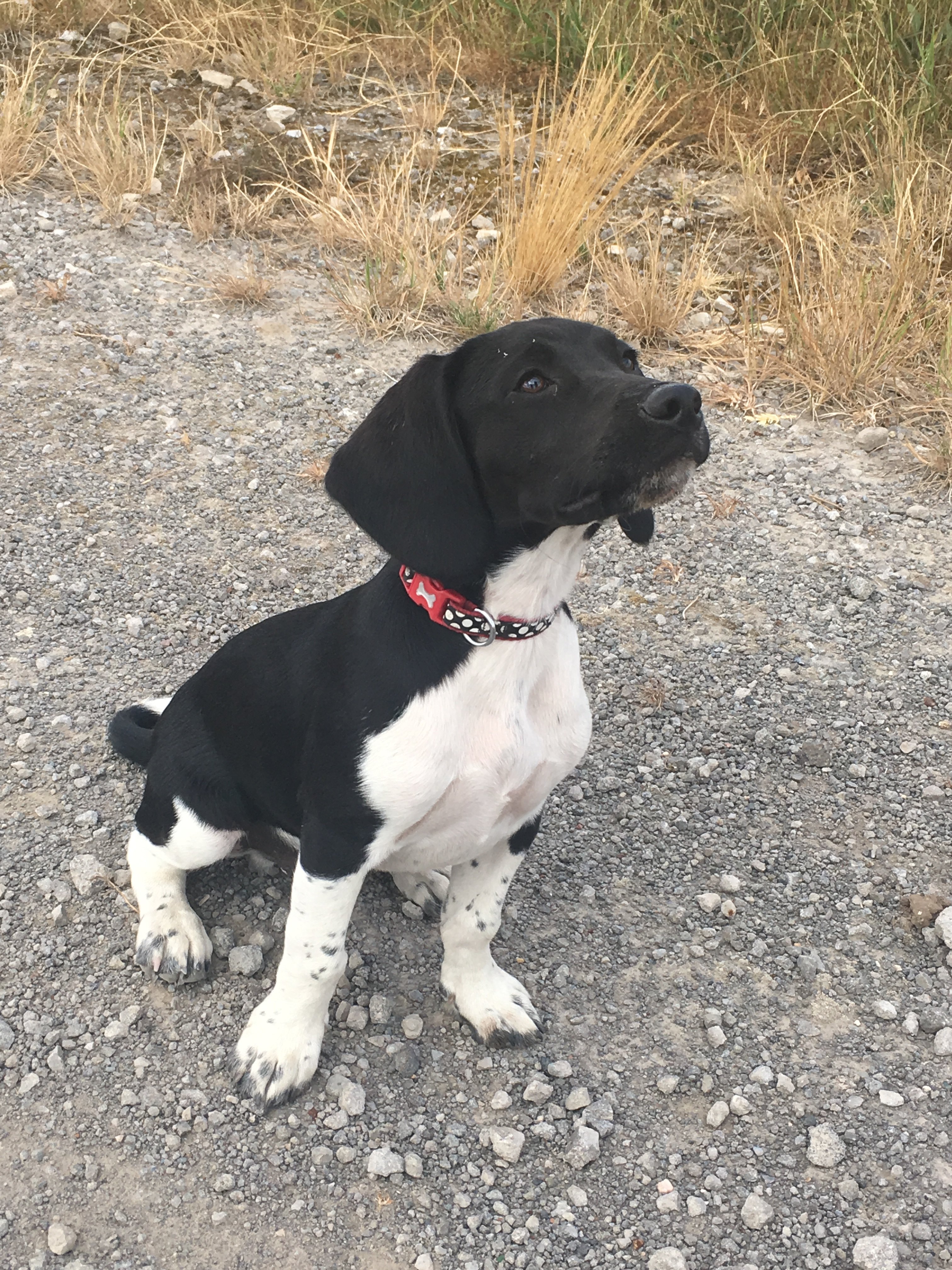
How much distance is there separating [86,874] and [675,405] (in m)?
1.88

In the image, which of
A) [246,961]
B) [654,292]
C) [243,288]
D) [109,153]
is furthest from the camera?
[109,153]

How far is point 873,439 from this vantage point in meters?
4.73

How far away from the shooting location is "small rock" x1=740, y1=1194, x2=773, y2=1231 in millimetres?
2264

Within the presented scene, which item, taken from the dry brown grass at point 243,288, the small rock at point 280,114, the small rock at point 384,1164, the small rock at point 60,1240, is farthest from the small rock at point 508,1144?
the small rock at point 280,114

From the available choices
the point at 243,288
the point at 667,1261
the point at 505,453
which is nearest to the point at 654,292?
the point at 243,288

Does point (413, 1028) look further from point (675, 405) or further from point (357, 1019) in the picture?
point (675, 405)

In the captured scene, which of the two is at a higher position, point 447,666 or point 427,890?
point 447,666

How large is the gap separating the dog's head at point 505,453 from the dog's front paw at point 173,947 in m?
1.13

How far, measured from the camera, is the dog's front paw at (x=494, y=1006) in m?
2.60

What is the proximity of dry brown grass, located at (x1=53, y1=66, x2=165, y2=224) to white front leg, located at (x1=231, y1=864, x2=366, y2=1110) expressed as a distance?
15.2ft

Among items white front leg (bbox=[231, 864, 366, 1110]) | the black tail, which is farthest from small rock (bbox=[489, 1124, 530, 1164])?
the black tail

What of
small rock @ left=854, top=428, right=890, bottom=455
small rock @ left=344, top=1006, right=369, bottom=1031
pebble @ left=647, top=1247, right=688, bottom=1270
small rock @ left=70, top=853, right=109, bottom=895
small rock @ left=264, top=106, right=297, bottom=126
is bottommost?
small rock @ left=70, top=853, right=109, bottom=895

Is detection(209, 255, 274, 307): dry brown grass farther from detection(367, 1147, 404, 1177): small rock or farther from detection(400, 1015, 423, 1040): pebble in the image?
detection(367, 1147, 404, 1177): small rock

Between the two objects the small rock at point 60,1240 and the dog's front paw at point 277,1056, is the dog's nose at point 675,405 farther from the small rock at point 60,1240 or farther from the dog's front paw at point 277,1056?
the small rock at point 60,1240
